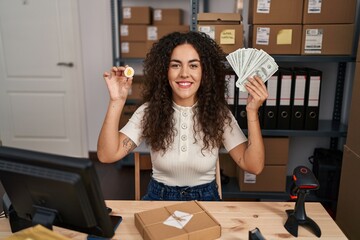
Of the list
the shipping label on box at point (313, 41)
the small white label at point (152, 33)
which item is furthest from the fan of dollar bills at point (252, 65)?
the small white label at point (152, 33)

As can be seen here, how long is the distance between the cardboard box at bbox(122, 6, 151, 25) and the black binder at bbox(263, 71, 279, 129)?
136 centimetres

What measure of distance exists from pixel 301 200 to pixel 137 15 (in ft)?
7.83

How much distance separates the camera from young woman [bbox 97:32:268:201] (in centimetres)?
146

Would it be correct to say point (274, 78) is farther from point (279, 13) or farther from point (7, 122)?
point (7, 122)

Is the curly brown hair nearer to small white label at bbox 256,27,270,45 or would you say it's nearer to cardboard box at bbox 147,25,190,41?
small white label at bbox 256,27,270,45

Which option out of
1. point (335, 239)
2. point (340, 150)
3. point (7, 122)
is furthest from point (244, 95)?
point (7, 122)

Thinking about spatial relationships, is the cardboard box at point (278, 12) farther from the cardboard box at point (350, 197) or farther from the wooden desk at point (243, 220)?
the wooden desk at point (243, 220)

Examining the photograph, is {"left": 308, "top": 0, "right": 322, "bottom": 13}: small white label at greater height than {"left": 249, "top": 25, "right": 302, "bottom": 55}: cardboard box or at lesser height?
greater

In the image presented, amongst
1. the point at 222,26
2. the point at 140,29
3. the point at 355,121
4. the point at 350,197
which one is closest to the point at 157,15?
the point at 140,29

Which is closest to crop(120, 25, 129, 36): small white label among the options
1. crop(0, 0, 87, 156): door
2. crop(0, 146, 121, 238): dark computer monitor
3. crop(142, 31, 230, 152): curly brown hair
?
crop(0, 0, 87, 156): door

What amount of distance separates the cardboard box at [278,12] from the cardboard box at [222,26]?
5.0 inches

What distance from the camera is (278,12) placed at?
2123mm

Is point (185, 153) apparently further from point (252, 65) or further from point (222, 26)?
point (222, 26)

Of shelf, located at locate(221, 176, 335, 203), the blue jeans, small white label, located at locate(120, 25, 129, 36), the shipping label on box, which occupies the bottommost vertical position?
shelf, located at locate(221, 176, 335, 203)
